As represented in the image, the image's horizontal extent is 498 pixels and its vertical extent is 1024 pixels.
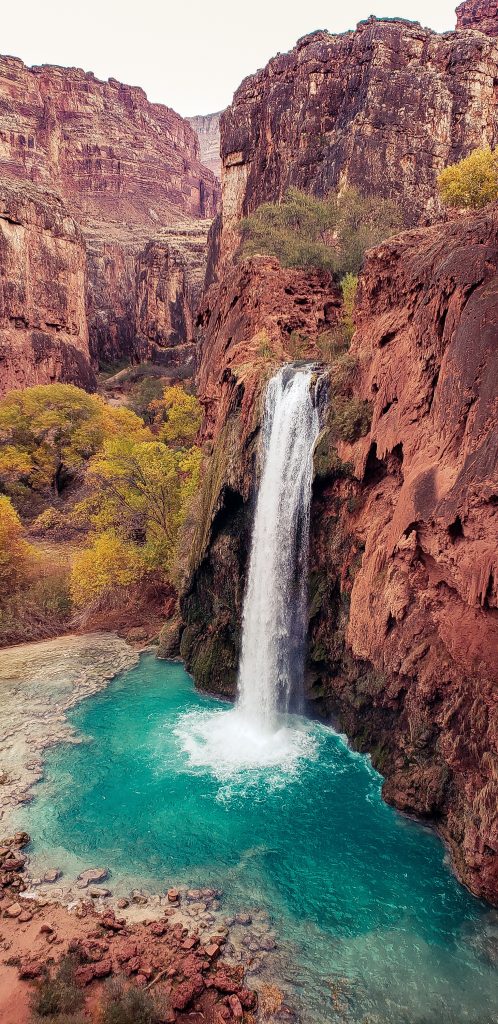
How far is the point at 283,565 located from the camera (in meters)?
15.1

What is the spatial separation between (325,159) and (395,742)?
3832 cm

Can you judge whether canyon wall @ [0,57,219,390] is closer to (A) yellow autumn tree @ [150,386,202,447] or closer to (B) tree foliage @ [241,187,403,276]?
(A) yellow autumn tree @ [150,386,202,447]

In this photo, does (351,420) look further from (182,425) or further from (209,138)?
(209,138)

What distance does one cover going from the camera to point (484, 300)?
975 centimetres

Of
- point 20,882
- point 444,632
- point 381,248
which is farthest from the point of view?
point 381,248

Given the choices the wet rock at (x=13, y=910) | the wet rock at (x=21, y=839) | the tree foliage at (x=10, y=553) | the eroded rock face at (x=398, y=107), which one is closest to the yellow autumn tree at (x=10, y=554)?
the tree foliage at (x=10, y=553)

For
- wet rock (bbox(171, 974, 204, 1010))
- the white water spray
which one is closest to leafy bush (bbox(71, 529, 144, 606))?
the white water spray

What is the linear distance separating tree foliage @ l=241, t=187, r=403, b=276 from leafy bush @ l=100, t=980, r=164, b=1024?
75.4 ft

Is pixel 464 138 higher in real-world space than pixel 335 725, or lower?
higher

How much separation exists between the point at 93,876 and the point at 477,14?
72807 mm

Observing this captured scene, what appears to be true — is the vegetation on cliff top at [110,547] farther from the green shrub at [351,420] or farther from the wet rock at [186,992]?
the wet rock at [186,992]

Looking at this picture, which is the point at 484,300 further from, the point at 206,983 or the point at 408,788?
the point at 206,983

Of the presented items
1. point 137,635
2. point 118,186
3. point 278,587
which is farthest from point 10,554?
point 118,186

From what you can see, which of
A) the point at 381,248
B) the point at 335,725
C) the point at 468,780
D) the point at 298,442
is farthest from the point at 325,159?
the point at 468,780
